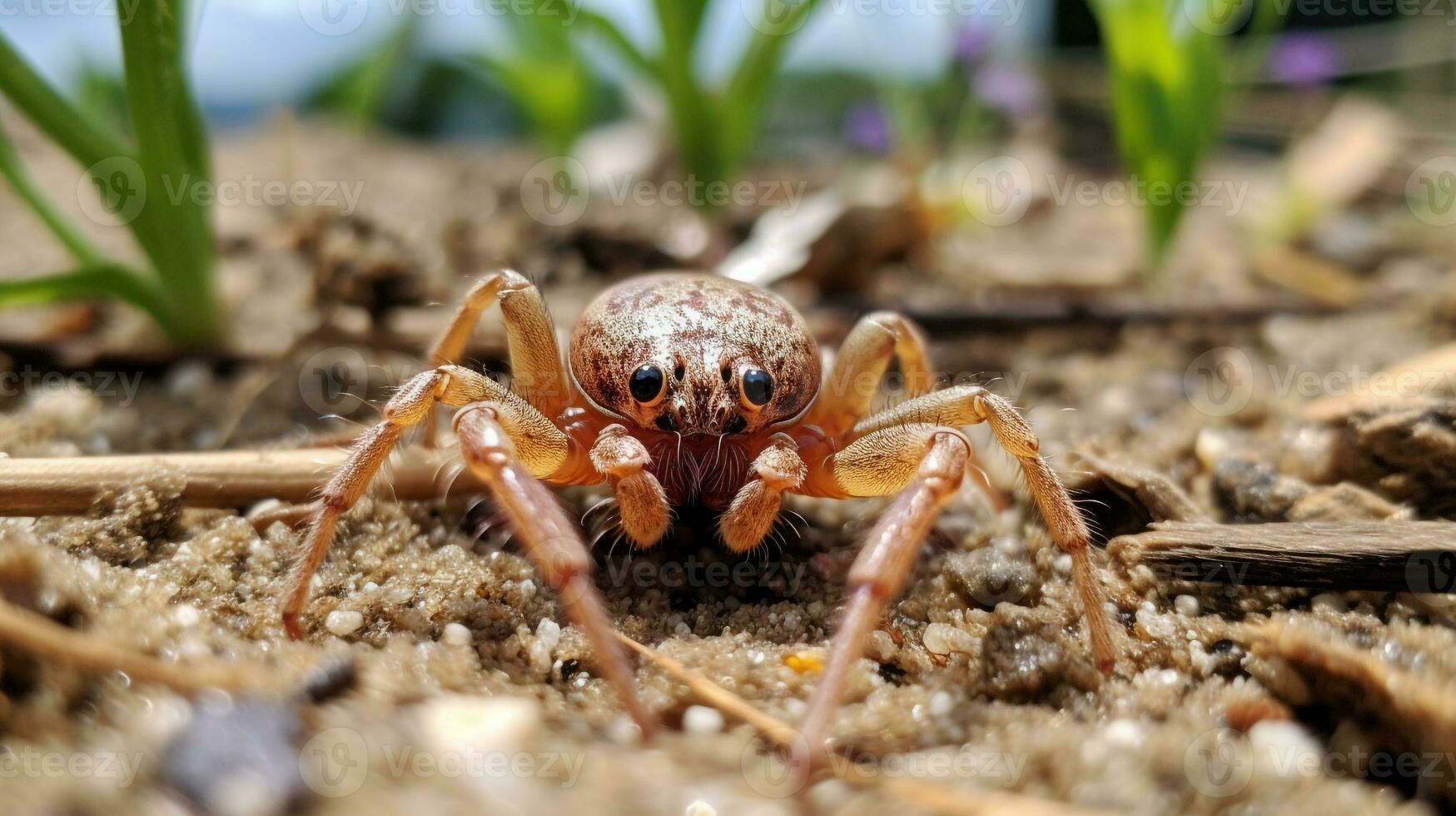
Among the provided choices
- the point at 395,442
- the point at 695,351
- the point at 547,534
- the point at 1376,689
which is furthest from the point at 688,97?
the point at 1376,689

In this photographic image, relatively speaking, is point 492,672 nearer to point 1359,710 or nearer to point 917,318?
point 1359,710

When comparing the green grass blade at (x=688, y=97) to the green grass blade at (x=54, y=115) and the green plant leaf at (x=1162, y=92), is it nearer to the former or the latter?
the green plant leaf at (x=1162, y=92)

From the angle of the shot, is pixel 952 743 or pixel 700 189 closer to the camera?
pixel 952 743

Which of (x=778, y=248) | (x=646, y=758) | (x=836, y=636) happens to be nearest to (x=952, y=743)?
(x=836, y=636)

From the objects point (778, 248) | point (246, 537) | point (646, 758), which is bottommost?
point (246, 537)

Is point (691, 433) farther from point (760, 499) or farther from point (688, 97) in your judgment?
point (688, 97)

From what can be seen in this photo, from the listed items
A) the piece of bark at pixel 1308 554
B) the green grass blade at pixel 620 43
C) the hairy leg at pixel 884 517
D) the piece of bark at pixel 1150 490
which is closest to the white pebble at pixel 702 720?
the hairy leg at pixel 884 517

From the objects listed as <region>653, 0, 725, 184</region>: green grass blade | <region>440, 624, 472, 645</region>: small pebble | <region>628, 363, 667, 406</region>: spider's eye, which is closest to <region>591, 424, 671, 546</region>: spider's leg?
<region>628, 363, 667, 406</region>: spider's eye
